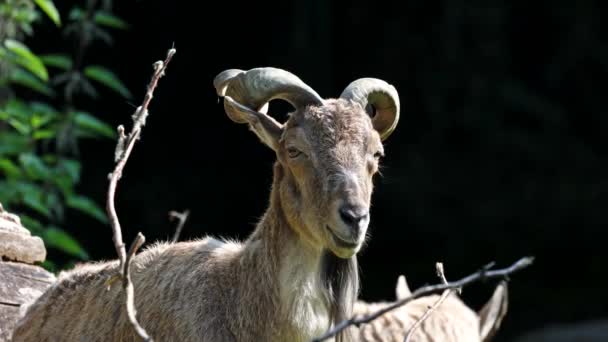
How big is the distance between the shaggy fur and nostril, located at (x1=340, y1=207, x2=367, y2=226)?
5 centimetres

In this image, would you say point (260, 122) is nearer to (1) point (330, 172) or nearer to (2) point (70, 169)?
(1) point (330, 172)

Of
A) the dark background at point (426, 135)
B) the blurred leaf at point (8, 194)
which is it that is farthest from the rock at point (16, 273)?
the dark background at point (426, 135)

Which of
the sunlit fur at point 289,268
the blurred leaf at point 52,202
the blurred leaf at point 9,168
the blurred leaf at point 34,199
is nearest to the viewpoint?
the sunlit fur at point 289,268

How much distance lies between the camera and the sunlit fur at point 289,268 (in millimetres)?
4559

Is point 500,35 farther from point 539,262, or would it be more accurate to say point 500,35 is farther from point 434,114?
point 539,262

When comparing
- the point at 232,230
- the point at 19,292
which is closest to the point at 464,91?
the point at 232,230

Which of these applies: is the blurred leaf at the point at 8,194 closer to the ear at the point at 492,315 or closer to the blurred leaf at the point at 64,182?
the blurred leaf at the point at 64,182

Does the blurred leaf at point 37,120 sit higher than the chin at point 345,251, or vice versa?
the chin at point 345,251

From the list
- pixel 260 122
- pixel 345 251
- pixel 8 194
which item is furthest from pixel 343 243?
pixel 8 194

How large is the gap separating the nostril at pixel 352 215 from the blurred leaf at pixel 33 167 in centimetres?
347

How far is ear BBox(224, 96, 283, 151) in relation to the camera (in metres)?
4.85

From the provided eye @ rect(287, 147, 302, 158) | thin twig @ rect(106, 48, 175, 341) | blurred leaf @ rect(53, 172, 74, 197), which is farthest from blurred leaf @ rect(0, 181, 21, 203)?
thin twig @ rect(106, 48, 175, 341)

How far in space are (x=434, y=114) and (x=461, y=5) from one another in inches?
49.7

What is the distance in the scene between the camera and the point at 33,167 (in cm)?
726
